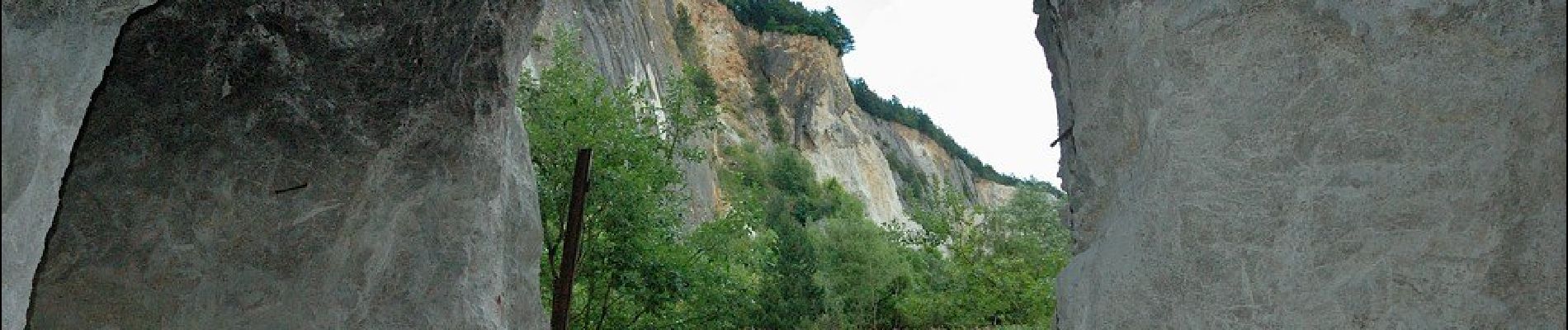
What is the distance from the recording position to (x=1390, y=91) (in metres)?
3.90


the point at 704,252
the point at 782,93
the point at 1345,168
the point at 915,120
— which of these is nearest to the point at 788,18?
the point at 782,93

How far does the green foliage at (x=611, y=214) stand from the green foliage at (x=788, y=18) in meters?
32.9

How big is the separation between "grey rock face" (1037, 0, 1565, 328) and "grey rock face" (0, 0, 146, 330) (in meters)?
3.67

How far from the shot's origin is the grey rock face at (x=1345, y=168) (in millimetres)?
3701

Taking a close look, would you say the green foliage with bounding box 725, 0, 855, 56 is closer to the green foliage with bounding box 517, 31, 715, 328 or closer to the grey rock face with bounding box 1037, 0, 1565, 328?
the green foliage with bounding box 517, 31, 715, 328

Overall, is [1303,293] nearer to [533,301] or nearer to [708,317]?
[533,301]

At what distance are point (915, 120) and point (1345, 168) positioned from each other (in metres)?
58.1

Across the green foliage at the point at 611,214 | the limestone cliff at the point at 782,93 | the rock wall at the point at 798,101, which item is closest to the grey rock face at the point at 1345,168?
the green foliage at the point at 611,214

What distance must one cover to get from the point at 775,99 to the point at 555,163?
111 feet

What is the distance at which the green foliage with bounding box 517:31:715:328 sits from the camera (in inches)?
446

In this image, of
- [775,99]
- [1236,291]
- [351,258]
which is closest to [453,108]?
[351,258]

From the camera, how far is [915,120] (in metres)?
61.8

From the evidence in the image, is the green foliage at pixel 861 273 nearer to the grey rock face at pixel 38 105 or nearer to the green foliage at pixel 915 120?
the grey rock face at pixel 38 105

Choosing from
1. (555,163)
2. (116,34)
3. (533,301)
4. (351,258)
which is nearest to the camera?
(116,34)
